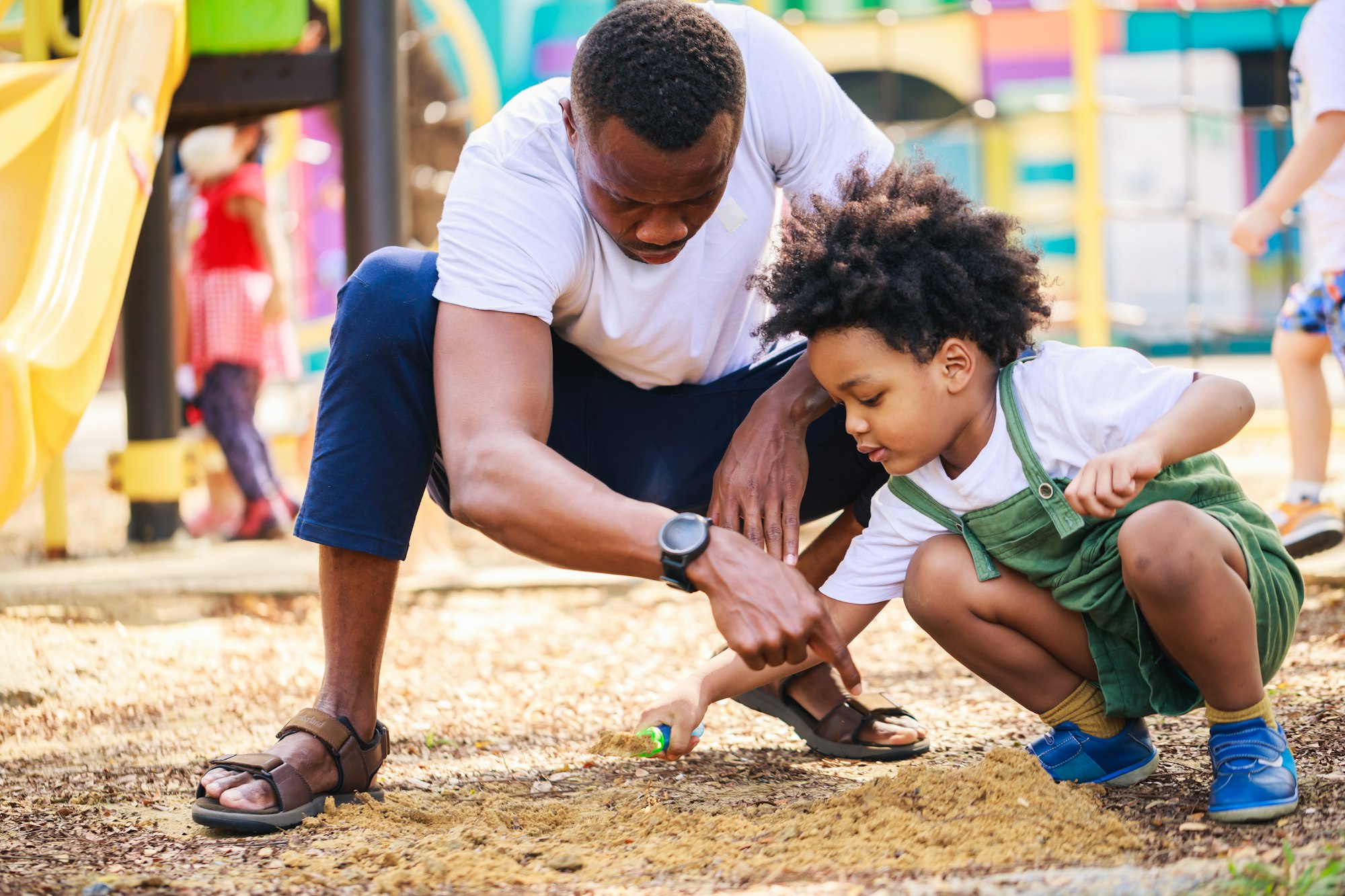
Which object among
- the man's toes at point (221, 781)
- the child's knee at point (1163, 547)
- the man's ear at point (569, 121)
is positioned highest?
the man's ear at point (569, 121)

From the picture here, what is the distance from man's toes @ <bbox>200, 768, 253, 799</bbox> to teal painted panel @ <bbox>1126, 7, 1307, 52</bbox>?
9.07m

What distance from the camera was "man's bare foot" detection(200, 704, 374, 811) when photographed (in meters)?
1.87

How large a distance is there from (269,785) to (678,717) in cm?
61

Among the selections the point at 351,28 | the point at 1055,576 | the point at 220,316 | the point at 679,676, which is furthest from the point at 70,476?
the point at 1055,576

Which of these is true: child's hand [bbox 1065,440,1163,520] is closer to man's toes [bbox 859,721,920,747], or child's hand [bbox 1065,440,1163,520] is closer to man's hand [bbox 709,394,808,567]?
man's hand [bbox 709,394,808,567]

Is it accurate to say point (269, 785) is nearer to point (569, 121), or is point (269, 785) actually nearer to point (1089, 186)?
point (569, 121)

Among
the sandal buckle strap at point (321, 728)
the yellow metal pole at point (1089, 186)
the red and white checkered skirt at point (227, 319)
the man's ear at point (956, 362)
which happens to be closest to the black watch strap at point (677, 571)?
the man's ear at point (956, 362)

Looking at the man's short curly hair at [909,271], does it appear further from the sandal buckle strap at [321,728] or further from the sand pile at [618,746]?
the sandal buckle strap at [321,728]

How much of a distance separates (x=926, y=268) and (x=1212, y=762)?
0.81 m

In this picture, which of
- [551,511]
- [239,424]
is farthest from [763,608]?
[239,424]

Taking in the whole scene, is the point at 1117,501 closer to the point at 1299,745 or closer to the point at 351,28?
the point at 1299,745

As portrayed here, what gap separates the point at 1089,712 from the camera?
6.42 feet

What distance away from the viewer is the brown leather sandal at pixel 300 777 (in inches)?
72.9

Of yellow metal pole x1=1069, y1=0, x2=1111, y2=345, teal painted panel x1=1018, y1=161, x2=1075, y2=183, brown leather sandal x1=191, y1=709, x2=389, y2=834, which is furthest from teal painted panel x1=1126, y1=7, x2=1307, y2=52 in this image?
brown leather sandal x1=191, y1=709, x2=389, y2=834
